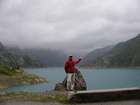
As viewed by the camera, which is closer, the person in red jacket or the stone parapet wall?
the stone parapet wall

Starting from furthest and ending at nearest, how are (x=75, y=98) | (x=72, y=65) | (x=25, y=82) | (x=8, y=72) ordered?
1. (x=8, y=72)
2. (x=25, y=82)
3. (x=72, y=65)
4. (x=75, y=98)

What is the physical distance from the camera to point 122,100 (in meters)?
10.4

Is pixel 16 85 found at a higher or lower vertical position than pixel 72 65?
lower

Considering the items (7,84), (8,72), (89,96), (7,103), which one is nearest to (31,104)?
(7,103)

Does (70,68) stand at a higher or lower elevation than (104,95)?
higher

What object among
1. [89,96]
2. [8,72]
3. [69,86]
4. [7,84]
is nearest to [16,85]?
[7,84]

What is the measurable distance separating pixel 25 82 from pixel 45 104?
7583 cm

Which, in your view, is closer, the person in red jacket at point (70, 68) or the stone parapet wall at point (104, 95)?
the stone parapet wall at point (104, 95)

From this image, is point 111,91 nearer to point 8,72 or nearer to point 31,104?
point 31,104

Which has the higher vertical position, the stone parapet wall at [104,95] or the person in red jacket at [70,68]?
the person in red jacket at [70,68]

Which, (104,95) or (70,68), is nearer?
(104,95)

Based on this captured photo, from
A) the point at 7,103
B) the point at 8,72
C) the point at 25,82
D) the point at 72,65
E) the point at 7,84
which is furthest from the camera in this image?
the point at 8,72

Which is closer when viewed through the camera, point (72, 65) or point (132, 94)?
point (132, 94)

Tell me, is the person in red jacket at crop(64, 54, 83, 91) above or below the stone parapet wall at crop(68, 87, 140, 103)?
above
